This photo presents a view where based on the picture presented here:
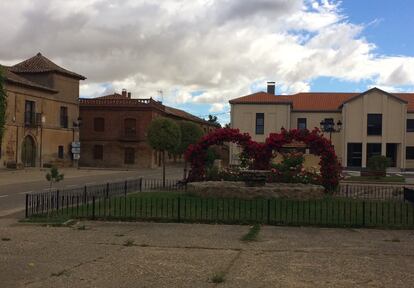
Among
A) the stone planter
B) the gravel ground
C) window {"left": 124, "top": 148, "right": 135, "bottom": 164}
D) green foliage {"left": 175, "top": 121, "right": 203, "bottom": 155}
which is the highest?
green foliage {"left": 175, "top": 121, "right": 203, "bottom": 155}

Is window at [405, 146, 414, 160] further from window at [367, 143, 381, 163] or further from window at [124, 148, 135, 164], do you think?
window at [124, 148, 135, 164]

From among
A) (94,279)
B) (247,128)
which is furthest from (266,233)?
(247,128)

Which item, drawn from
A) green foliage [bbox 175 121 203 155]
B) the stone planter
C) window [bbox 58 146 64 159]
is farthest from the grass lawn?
window [bbox 58 146 64 159]

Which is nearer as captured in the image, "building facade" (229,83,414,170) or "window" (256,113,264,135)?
"building facade" (229,83,414,170)

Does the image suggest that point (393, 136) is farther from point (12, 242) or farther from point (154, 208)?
point (12, 242)

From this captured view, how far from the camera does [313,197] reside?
59.9 ft

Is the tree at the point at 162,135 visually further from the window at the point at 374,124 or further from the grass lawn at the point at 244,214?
the window at the point at 374,124

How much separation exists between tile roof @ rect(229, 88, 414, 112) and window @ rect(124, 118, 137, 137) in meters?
10.9

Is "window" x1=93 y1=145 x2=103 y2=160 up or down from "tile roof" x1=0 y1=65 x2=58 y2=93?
down

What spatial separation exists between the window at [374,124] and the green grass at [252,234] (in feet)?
142

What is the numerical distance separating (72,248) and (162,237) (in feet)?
6.39

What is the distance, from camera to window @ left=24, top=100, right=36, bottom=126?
48.7 meters

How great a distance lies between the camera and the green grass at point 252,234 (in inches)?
414

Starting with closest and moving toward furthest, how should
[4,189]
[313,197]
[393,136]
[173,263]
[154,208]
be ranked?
[173,263]
[154,208]
[313,197]
[4,189]
[393,136]
